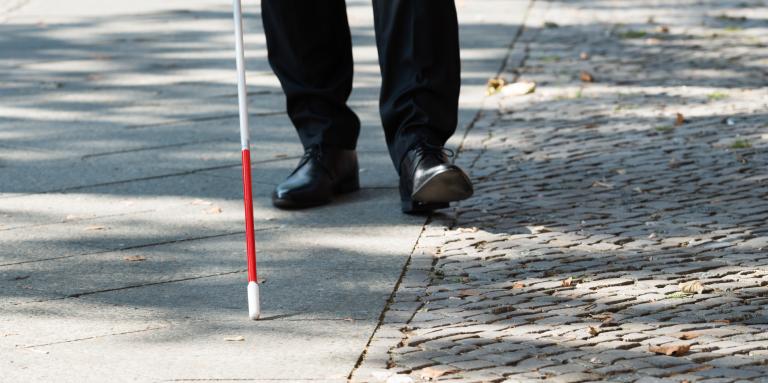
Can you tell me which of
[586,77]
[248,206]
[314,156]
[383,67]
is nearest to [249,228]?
[248,206]

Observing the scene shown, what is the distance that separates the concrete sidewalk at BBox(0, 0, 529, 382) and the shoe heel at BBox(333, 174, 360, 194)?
0.05m

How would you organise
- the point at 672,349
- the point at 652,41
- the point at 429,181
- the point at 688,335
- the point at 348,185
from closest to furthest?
the point at 672,349
the point at 688,335
the point at 429,181
the point at 348,185
the point at 652,41

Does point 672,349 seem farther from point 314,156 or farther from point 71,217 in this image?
point 71,217

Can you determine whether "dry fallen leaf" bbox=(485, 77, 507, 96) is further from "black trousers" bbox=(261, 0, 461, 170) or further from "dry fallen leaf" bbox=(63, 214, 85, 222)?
"dry fallen leaf" bbox=(63, 214, 85, 222)

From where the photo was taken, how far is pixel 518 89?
19.7 feet

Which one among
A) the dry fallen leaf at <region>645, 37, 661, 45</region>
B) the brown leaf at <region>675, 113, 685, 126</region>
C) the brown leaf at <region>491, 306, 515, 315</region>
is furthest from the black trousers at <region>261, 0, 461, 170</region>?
the dry fallen leaf at <region>645, 37, 661, 45</region>

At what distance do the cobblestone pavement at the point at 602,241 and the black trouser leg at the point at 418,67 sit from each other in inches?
11.4

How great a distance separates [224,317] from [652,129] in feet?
8.45

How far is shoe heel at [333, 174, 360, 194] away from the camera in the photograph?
14.1 feet

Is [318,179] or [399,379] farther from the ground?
[399,379]

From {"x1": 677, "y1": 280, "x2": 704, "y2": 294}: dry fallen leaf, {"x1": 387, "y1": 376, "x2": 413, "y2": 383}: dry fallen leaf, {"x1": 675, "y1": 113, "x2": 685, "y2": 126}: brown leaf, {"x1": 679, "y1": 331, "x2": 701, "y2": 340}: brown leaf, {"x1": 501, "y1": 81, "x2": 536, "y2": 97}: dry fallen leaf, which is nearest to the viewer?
{"x1": 387, "y1": 376, "x2": 413, "y2": 383}: dry fallen leaf

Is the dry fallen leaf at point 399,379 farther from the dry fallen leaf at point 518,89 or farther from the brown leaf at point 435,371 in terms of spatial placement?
the dry fallen leaf at point 518,89

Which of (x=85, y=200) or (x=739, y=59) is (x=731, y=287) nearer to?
(x=85, y=200)

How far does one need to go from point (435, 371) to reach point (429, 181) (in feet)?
3.95
